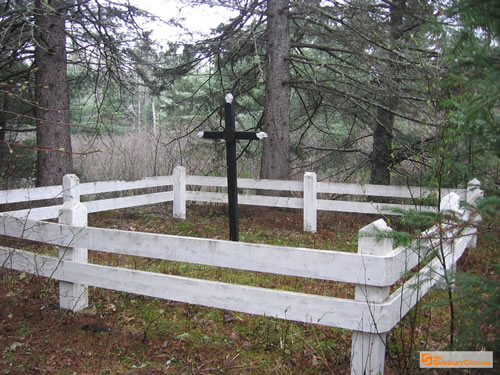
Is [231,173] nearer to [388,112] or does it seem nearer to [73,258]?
[73,258]

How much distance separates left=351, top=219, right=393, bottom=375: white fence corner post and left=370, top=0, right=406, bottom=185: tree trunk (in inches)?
234

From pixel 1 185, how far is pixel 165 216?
5299 millimetres

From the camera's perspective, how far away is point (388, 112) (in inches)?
391

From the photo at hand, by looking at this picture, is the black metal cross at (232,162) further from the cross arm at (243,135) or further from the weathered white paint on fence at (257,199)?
the weathered white paint on fence at (257,199)

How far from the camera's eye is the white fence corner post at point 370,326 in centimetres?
300

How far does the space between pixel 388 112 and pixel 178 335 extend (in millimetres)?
7722

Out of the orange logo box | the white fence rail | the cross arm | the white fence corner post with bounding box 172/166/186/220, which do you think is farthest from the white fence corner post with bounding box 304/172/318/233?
the orange logo box

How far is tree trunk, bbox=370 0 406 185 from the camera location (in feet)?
28.7

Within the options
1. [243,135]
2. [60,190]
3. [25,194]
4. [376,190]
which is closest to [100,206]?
[60,190]

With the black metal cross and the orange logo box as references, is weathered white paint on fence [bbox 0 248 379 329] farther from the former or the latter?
the black metal cross

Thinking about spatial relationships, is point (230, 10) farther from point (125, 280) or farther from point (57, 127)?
point (125, 280)

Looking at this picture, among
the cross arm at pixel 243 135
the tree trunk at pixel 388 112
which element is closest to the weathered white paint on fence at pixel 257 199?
the tree trunk at pixel 388 112

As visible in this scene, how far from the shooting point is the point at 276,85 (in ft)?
33.2

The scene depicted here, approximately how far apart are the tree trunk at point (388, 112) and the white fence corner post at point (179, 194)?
4637 mm
